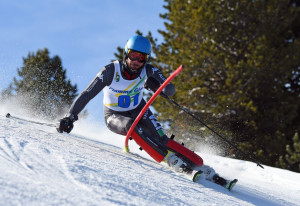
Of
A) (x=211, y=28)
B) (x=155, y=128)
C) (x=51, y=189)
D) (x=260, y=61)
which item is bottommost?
(x=51, y=189)

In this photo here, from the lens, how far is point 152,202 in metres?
2.59

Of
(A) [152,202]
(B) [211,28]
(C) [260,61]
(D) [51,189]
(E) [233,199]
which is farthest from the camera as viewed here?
(B) [211,28]

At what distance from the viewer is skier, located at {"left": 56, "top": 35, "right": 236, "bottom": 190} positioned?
4137mm

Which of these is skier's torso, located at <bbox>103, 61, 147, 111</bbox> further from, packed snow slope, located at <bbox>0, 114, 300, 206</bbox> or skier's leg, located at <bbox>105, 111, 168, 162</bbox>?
packed snow slope, located at <bbox>0, 114, 300, 206</bbox>

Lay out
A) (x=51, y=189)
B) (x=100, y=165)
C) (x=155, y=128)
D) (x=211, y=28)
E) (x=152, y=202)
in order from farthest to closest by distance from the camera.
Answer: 1. (x=211, y=28)
2. (x=155, y=128)
3. (x=100, y=165)
4. (x=152, y=202)
5. (x=51, y=189)

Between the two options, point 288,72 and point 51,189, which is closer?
point 51,189

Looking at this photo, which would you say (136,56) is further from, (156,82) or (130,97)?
(130,97)

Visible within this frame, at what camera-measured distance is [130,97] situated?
16.4 feet

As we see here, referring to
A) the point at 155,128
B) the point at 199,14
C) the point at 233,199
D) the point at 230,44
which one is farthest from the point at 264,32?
the point at 233,199

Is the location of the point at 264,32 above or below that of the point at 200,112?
above

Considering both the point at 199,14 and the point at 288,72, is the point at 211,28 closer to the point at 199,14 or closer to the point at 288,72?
the point at 199,14

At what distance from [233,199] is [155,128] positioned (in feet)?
5.64

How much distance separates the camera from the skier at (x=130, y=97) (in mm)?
4137

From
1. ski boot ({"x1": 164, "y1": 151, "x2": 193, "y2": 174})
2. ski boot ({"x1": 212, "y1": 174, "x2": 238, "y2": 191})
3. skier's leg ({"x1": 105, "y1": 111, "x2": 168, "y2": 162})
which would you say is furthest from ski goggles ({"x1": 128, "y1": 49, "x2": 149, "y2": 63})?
ski boot ({"x1": 212, "y1": 174, "x2": 238, "y2": 191})
